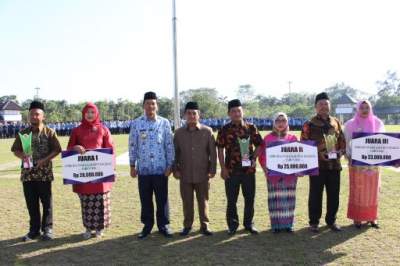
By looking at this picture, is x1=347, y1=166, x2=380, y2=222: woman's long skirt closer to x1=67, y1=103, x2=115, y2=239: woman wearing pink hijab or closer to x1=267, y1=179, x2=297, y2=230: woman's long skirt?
x1=267, y1=179, x2=297, y2=230: woman's long skirt

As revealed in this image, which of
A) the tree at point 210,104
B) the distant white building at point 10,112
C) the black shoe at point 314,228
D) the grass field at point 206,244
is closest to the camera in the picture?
the grass field at point 206,244

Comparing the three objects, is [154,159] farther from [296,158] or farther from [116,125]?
[116,125]

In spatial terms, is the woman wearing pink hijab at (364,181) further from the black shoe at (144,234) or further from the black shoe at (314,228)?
the black shoe at (144,234)

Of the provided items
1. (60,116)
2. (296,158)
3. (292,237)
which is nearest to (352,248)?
(292,237)

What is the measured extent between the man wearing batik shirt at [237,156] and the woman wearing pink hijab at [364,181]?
4.79ft

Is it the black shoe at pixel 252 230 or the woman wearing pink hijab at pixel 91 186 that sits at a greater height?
the woman wearing pink hijab at pixel 91 186

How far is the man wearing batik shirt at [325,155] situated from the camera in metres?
6.33

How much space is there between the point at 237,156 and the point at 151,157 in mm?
1181

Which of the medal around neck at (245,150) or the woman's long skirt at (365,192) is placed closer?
the medal around neck at (245,150)

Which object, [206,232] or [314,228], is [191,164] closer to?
[206,232]

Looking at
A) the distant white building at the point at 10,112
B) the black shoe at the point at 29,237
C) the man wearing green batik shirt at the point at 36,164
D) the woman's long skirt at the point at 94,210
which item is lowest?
the black shoe at the point at 29,237

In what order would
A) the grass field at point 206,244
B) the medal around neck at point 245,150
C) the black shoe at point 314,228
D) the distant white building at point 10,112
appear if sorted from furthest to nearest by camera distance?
the distant white building at point 10,112 → the black shoe at point 314,228 → the medal around neck at point 245,150 → the grass field at point 206,244

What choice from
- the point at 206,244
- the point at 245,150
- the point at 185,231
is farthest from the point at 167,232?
the point at 245,150

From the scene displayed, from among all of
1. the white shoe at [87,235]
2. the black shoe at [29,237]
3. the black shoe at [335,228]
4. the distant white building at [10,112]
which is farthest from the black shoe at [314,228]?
the distant white building at [10,112]
